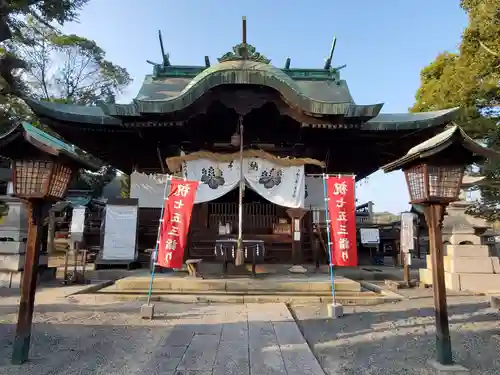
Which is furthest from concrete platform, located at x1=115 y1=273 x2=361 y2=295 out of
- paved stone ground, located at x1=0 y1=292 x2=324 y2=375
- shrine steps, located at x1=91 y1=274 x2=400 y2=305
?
paved stone ground, located at x1=0 y1=292 x2=324 y2=375

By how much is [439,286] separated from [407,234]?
581 centimetres

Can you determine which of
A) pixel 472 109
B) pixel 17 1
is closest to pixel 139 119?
pixel 17 1

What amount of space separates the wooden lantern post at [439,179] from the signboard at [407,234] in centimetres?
550

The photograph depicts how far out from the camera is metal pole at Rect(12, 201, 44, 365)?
391 cm

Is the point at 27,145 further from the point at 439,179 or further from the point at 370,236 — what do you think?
the point at 370,236

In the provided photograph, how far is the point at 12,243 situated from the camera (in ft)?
28.8

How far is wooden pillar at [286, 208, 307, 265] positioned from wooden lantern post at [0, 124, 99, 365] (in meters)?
7.27

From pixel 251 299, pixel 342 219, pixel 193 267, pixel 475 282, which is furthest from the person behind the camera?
pixel 193 267

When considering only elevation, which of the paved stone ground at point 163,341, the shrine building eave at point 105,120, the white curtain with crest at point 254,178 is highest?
the shrine building eave at point 105,120

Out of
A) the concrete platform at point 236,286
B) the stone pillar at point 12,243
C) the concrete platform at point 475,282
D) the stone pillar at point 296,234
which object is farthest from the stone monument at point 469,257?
the stone pillar at point 12,243

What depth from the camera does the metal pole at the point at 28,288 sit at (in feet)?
12.8

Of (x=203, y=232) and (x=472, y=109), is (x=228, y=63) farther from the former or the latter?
(x=472, y=109)

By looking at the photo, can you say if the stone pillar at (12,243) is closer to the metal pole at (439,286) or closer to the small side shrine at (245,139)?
the small side shrine at (245,139)

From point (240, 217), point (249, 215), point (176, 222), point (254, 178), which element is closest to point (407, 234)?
point (254, 178)
